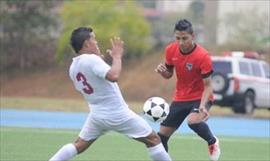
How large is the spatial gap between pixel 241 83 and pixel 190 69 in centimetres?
1586

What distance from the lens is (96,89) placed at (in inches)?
367

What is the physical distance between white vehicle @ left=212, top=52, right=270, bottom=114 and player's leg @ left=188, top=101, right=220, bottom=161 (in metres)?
14.4

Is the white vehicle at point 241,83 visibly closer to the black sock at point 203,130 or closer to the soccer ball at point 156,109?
the black sock at point 203,130

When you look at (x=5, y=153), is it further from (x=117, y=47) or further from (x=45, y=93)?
(x=45, y=93)

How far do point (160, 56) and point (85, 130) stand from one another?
99.1ft

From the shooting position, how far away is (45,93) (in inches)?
1511

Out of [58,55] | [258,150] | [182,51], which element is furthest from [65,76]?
[182,51]

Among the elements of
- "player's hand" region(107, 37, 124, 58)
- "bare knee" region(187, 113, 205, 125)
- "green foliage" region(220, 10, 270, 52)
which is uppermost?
"player's hand" region(107, 37, 124, 58)

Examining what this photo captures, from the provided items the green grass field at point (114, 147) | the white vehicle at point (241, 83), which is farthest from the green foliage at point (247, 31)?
the green grass field at point (114, 147)

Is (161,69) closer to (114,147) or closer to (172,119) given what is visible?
(172,119)

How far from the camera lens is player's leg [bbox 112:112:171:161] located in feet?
31.0

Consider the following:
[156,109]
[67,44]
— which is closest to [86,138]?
[156,109]

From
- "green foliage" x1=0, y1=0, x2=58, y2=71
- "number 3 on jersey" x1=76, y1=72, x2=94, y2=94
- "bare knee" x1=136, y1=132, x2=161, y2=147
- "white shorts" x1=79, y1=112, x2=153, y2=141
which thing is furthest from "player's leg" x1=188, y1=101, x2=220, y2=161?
"green foliage" x1=0, y1=0, x2=58, y2=71

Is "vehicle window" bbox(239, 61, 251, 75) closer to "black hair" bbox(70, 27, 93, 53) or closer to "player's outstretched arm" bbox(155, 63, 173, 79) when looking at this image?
"player's outstretched arm" bbox(155, 63, 173, 79)
